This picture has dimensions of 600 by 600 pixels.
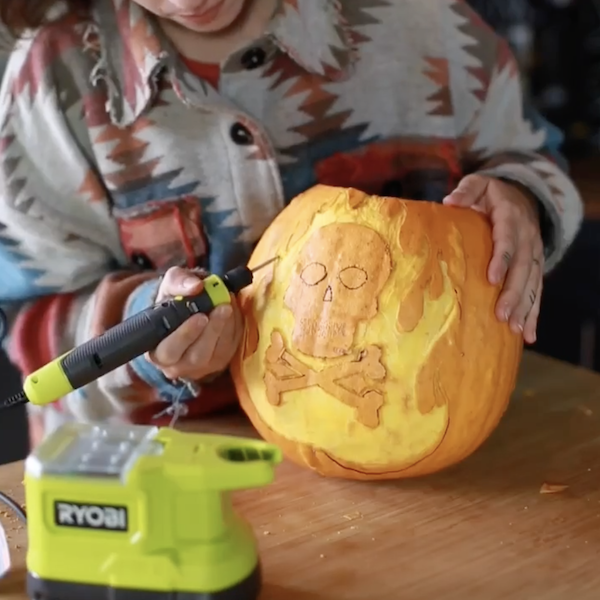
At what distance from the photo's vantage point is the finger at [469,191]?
0.72 metres

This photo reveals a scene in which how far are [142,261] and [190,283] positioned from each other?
0.58ft

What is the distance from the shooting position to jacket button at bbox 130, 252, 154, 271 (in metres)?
0.81

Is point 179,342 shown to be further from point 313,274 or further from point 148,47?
point 148,47

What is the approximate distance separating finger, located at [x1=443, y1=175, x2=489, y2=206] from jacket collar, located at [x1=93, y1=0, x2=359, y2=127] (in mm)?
156

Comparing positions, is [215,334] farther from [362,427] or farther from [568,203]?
[568,203]

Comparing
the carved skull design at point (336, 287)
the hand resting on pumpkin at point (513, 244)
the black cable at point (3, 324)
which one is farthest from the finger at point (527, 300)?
the black cable at point (3, 324)

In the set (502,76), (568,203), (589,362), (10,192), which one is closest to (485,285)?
(568,203)

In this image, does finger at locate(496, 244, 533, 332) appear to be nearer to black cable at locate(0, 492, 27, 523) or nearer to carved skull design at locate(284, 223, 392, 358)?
carved skull design at locate(284, 223, 392, 358)

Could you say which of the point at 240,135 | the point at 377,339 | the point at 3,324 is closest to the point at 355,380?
the point at 377,339

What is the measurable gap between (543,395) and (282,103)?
362 mm

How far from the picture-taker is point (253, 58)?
78 cm

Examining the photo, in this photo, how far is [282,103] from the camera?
31.4 inches

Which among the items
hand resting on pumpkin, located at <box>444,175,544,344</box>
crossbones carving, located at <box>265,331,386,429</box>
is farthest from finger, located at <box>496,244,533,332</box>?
crossbones carving, located at <box>265,331,386,429</box>

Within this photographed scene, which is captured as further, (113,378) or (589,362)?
(589,362)
